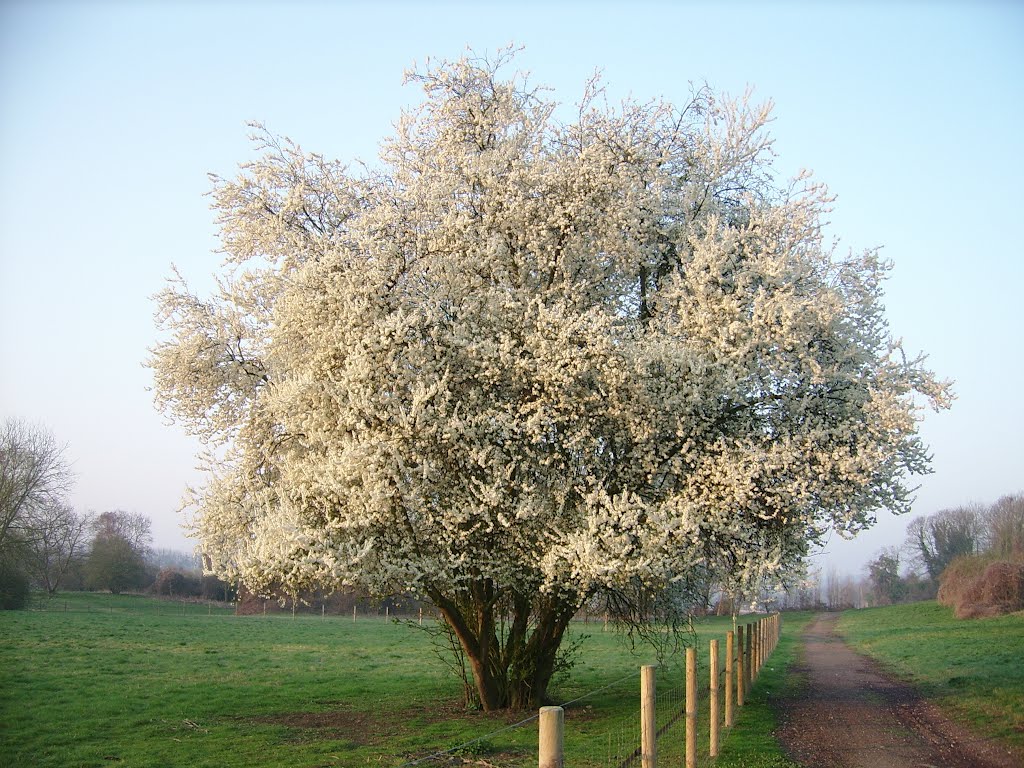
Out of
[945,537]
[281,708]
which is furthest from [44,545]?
[945,537]

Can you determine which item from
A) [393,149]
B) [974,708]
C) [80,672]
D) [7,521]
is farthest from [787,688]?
[7,521]

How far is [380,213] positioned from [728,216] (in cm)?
776

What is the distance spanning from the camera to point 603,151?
17281mm

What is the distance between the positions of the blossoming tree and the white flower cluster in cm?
7

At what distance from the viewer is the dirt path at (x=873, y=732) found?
1198 cm

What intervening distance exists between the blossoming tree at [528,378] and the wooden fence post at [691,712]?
3630 mm

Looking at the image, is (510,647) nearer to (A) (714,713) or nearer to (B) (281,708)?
(B) (281,708)

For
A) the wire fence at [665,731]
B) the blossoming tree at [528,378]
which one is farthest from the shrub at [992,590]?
the blossoming tree at [528,378]

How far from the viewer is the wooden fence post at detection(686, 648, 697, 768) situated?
980cm

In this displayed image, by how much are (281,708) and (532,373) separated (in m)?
10.2

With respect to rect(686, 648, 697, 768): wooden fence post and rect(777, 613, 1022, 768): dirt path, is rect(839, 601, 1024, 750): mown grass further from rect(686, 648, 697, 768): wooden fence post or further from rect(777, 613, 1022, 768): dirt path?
rect(686, 648, 697, 768): wooden fence post

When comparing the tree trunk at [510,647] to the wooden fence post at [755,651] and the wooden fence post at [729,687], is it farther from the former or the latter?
the wooden fence post at [755,651]

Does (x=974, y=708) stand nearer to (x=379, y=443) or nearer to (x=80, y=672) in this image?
(x=379, y=443)

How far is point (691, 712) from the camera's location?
9.87m
